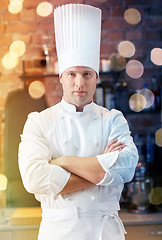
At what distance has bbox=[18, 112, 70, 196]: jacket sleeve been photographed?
1283mm

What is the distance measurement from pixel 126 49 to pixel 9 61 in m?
0.83

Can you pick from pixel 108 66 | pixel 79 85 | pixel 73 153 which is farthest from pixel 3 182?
pixel 79 85

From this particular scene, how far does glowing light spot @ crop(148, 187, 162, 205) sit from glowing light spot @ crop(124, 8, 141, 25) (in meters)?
1.18

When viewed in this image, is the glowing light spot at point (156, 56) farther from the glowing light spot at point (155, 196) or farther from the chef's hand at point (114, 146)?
the chef's hand at point (114, 146)

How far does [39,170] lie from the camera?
1283 mm

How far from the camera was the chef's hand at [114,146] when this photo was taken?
1.33m

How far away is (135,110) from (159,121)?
0.70ft

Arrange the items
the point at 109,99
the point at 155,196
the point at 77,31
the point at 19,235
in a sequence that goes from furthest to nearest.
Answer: the point at 109,99 < the point at 155,196 < the point at 19,235 < the point at 77,31

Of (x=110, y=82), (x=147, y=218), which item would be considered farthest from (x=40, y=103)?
(x=147, y=218)

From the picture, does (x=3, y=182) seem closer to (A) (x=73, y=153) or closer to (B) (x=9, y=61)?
(B) (x=9, y=61)

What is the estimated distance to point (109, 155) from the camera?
1.31m

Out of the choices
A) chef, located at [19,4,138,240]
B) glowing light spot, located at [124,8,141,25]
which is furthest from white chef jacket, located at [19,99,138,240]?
glowing light spot, located at [124,8,141,25]

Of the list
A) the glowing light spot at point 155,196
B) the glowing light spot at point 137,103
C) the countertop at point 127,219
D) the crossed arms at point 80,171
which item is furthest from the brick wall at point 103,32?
the crossed arms at point 80,171

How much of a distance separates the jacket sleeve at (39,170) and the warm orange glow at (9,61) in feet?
5.62
